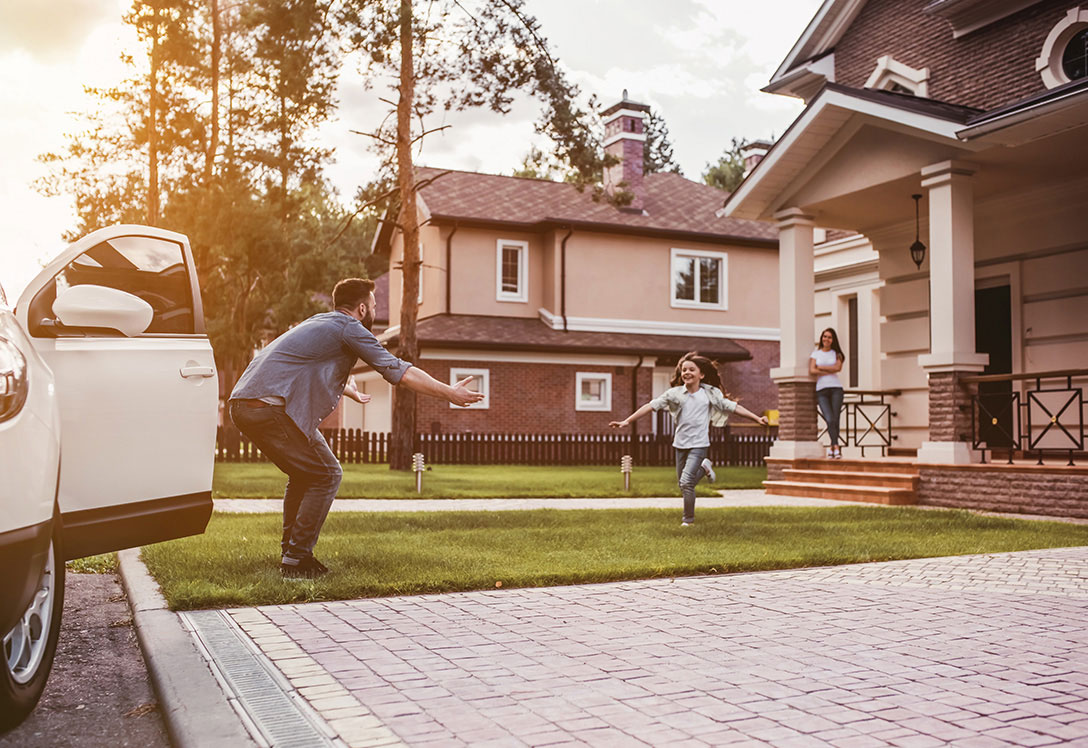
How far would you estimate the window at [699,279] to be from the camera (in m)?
32.0

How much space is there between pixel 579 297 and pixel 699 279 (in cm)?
441

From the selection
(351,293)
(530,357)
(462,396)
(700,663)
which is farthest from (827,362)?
(530,357)

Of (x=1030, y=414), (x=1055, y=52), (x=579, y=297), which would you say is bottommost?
(x=1030, y=414)

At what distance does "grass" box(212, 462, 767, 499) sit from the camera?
15.5 meters

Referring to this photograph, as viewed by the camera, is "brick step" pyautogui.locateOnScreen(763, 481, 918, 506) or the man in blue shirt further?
"brick step" pyautogui.locateOnScreen(763, 481, 918, 506)

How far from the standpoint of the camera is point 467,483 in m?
18.0

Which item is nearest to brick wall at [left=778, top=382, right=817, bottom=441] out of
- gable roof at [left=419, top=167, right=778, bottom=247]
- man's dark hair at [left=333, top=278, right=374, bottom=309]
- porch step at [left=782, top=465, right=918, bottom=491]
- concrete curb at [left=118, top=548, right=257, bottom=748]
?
porch step at [left=782, top=465, right=918, bottom=491]

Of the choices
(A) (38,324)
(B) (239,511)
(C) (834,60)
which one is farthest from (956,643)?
(C) (834,60)

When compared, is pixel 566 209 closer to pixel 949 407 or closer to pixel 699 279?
pixel 699 279

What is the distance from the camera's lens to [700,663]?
15.4 feet

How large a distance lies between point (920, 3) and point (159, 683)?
1701 cm

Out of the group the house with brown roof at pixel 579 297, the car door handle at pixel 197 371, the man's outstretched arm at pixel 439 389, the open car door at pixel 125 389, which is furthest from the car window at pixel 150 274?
the house with brown roof at pixel 579 297

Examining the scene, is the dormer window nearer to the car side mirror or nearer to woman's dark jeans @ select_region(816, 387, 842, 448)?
woman's dark jeans @ select_region(816, 387, 842, 448)

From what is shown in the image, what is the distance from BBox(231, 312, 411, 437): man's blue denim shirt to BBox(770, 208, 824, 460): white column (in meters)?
10.5
